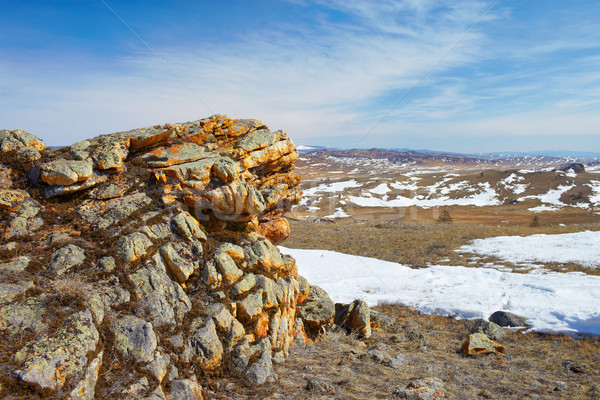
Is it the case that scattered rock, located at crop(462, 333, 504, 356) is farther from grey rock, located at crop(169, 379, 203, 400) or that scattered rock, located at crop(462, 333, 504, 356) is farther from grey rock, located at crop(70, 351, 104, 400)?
grey rock, located at crop(70, 351, 104, 400)

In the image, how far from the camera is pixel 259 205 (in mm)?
13000

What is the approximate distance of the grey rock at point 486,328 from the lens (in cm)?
1470

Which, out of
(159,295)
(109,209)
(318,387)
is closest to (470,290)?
(318,387)

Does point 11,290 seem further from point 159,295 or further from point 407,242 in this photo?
point 407,242

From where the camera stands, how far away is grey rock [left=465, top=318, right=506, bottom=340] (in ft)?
48.2

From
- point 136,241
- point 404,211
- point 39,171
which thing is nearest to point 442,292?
point 136,241

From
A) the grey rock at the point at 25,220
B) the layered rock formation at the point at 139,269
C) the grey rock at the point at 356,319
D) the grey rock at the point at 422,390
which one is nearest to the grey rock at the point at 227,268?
the layered rock formation at the point at 139,269

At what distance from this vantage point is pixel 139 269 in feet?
29.6

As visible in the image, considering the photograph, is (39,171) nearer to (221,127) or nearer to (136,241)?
(136,241)

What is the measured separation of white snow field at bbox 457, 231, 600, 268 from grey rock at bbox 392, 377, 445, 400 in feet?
65.8

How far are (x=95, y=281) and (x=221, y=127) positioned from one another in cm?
877

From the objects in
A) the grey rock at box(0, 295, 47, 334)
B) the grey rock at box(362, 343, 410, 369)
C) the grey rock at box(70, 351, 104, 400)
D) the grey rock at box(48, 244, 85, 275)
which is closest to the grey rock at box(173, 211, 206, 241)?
the grey rock at box(48, 244, 85, 275)

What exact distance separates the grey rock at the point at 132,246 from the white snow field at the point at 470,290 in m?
13.1

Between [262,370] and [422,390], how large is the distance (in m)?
4.56
